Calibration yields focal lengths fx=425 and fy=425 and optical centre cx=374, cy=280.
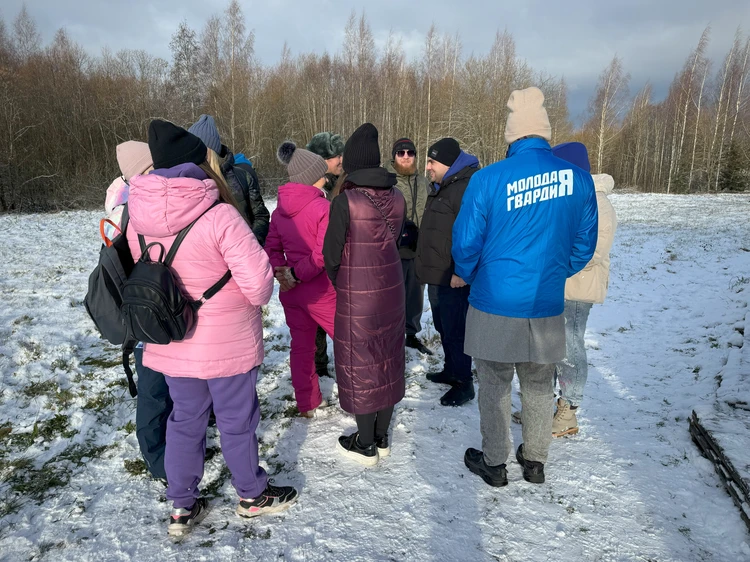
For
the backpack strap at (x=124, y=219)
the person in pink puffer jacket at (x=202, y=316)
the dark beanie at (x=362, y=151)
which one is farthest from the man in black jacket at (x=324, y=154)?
the backpack strap at (x=124, y=219)

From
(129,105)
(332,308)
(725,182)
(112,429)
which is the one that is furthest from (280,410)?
(725,182)

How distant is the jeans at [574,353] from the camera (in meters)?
2.88

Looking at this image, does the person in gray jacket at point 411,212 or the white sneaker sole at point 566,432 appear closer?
the white sneaker sole at point 566,432

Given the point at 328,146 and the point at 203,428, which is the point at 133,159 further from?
the point at 328,146

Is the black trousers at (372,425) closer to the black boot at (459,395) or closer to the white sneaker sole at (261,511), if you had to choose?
the white sneaker sole at (261,511)

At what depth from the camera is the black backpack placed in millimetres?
1739

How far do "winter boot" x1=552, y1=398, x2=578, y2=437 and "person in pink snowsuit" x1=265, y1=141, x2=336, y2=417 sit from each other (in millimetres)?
1692

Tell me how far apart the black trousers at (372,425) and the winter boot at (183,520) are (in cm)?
95

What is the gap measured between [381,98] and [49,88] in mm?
18140

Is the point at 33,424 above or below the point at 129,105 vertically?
below

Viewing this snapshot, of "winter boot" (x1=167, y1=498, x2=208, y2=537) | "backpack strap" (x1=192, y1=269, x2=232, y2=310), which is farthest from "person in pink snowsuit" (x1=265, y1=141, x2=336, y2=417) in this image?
"winter boot" (x1=167, y1=498, x2=208, y2=537)

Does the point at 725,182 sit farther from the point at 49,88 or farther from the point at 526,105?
the point at 49,88

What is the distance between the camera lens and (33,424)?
2.95 meters

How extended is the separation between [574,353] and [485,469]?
1.03 m
